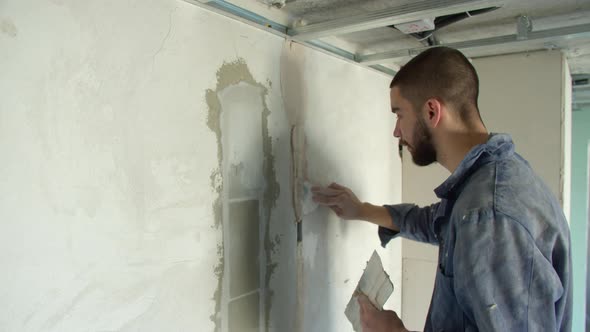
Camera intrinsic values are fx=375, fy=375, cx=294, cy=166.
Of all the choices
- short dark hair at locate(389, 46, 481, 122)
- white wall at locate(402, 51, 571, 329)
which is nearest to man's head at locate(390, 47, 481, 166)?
short dark hair at locate(389, 46, 481, 122)

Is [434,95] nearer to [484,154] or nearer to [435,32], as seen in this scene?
[484,154]

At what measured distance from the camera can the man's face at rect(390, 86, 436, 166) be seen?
111cm

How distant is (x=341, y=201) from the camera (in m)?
1.45

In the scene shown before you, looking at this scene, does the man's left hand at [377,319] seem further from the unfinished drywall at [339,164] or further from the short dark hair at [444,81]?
the short dark hair at [444,81]

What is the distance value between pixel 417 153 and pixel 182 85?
2.37 ft

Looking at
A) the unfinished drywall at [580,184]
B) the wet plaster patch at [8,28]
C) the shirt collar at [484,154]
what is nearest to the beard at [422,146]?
the shirt collar at [484,154]

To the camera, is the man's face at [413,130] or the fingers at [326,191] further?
the fingers at [326,191]

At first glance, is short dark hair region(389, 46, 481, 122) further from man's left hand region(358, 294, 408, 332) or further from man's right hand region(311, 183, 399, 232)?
man's left hand region(358, 294, 408, 332)

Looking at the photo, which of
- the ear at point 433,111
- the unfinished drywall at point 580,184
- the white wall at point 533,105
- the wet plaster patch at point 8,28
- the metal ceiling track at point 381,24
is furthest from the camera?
the unfinished drywall at point 580,184

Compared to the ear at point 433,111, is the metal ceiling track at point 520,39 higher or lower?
higher

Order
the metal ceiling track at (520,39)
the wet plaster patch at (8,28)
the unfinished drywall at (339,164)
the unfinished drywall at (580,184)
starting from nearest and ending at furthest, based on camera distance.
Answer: the wet plaster patch at (8,28), the metal ceiling track at (520,39), the unfinished drywall at (339,164), the unfinished drywall at (580,184)

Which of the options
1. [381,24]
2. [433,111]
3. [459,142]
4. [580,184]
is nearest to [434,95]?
[433,111]

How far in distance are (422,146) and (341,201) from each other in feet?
1.38

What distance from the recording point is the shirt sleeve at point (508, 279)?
81 centimetres
